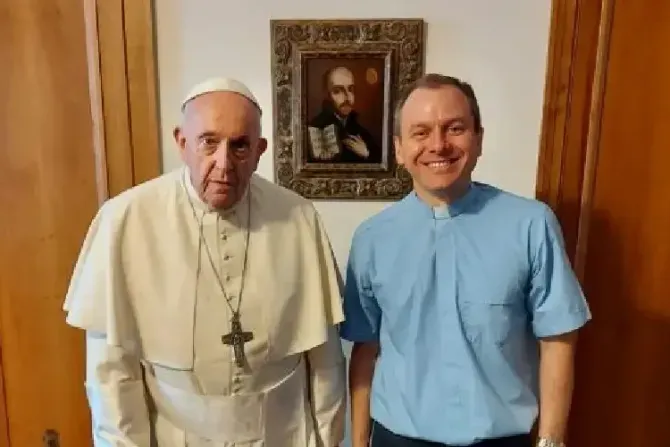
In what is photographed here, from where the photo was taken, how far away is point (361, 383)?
5.46 feet

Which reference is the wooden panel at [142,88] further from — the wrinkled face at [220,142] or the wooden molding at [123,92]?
the wrinkled face at [220,142]

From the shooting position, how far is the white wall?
185 centimetres

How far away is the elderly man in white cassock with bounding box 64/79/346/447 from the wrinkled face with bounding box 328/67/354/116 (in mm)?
419

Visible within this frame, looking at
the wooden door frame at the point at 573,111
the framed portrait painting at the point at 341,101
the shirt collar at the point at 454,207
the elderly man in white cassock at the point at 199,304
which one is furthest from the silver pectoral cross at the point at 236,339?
the wooden door frame at the point at 573,111

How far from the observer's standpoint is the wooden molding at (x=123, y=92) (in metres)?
1.83

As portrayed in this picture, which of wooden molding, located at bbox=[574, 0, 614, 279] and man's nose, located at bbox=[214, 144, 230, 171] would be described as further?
wooden molding, located at bbox=[574, 0, 614, 279]

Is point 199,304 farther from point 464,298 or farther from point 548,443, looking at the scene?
point 548,443

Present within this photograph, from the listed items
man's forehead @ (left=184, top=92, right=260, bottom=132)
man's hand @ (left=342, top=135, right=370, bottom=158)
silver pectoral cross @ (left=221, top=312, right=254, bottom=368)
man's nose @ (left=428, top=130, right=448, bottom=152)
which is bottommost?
silver pectoral cross @ (left=221, top=312, right=254, bottom=368)

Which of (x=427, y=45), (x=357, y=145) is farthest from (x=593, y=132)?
(x=357, y=145)

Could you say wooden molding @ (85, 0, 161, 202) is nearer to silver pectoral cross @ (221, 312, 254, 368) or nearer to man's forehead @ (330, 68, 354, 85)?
man's forehead @ (330, 68, 354, 85)

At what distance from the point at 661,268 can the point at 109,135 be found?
147 cm

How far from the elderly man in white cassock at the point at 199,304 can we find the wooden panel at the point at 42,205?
0.49 meters

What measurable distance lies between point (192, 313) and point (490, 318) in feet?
1.90

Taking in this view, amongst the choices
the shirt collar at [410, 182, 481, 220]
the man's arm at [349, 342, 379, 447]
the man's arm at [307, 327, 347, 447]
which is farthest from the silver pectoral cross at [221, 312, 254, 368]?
the shirt collar at [410, 182, 481, 220]
